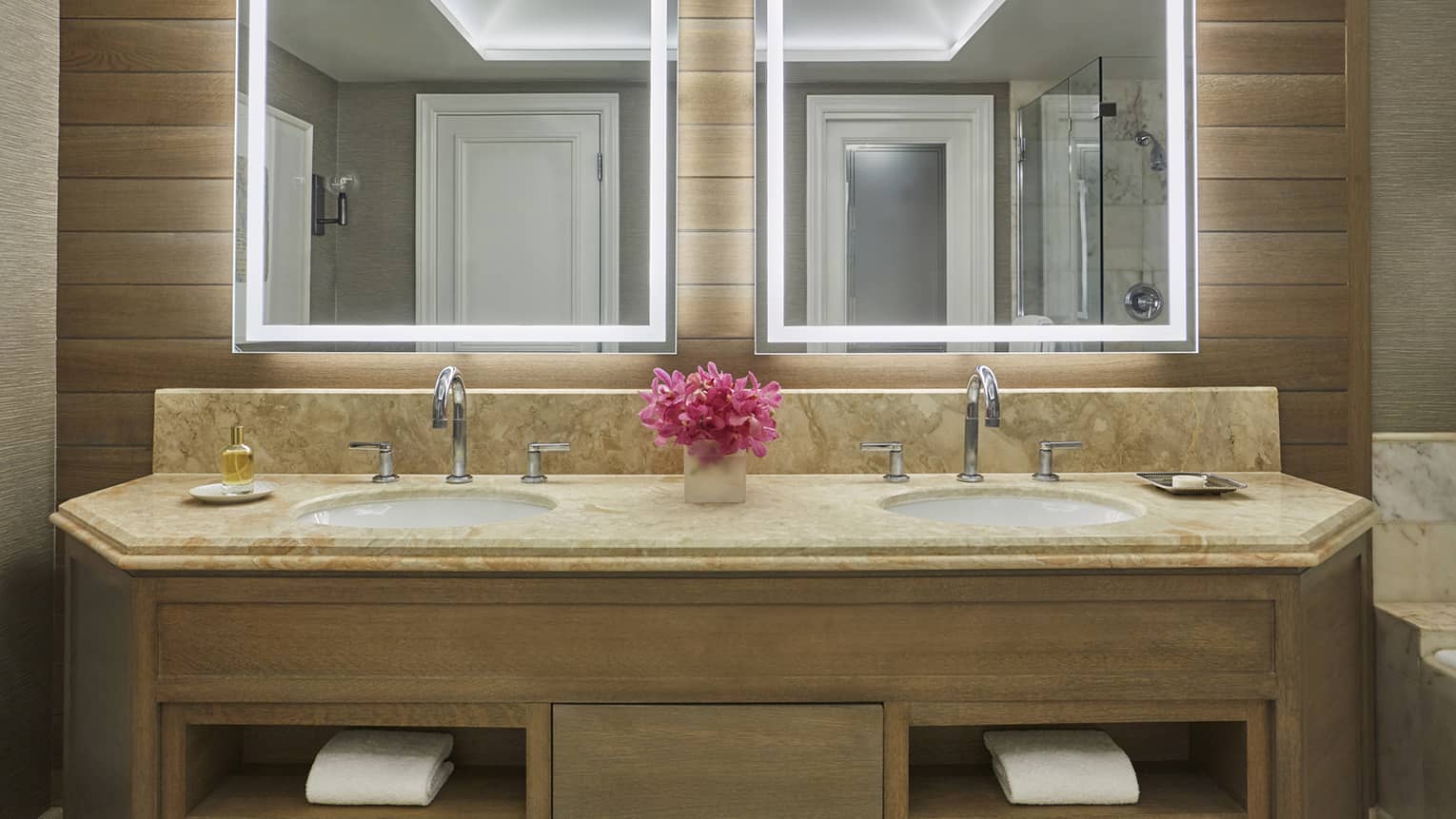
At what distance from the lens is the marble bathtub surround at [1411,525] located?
66.2 inches

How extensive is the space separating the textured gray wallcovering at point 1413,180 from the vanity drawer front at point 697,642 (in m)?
0.99

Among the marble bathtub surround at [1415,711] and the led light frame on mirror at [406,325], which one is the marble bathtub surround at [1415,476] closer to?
the marble bathtub surround at [1415,711]

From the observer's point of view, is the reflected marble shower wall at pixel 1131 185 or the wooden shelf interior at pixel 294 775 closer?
the wooden shelf interior at pixel 294 775

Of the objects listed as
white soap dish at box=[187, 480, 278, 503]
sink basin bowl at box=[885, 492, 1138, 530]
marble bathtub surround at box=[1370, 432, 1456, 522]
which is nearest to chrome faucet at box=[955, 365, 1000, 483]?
sink basin bowl at box=[885, 492, 1138, 530]

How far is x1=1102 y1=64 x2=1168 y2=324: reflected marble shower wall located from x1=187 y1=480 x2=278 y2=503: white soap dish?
5.06 feet

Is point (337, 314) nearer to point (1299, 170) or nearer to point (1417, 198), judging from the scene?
point (1299, 170)

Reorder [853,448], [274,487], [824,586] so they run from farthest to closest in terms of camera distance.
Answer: [853,448], [274,487], [824,586]

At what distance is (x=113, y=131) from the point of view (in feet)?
5.37

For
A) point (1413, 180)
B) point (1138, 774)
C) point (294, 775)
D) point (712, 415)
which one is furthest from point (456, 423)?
point (1413, 180)

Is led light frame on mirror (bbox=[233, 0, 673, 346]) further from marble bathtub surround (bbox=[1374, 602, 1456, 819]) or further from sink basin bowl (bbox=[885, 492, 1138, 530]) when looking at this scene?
marble bathtub surround (bbox=[1374, 602, 1456, 819])

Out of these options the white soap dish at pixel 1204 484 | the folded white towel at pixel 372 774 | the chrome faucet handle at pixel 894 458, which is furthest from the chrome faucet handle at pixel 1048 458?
the folded white towel at pixel 372 774

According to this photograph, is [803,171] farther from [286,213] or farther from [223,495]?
[223,495]

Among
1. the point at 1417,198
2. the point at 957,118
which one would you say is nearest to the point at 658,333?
the point at 957,118

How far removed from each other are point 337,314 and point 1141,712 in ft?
4.96
